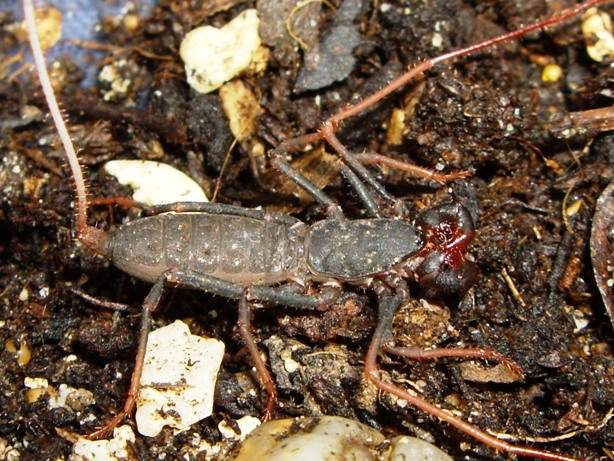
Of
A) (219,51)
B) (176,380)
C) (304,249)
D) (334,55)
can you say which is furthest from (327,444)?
(219,51)

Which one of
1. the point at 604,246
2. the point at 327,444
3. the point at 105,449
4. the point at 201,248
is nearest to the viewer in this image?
the point at 327,444

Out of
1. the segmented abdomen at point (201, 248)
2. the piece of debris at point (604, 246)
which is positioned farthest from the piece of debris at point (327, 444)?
the piece of debris at point (604, 246)

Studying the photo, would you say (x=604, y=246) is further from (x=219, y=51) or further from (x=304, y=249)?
(x=219, y=51)

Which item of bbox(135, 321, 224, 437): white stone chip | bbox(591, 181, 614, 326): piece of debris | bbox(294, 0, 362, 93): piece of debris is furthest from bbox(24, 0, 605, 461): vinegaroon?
bbox(591, 181, 614, 326): piece of debris

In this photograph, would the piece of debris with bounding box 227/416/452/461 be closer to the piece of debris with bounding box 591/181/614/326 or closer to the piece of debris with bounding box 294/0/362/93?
the piece of debris with bounding box 591/181/614/326

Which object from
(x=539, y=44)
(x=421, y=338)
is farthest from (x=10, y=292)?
(x=539, y=44)

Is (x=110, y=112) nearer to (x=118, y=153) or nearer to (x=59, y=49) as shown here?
(x=118, y=153)
